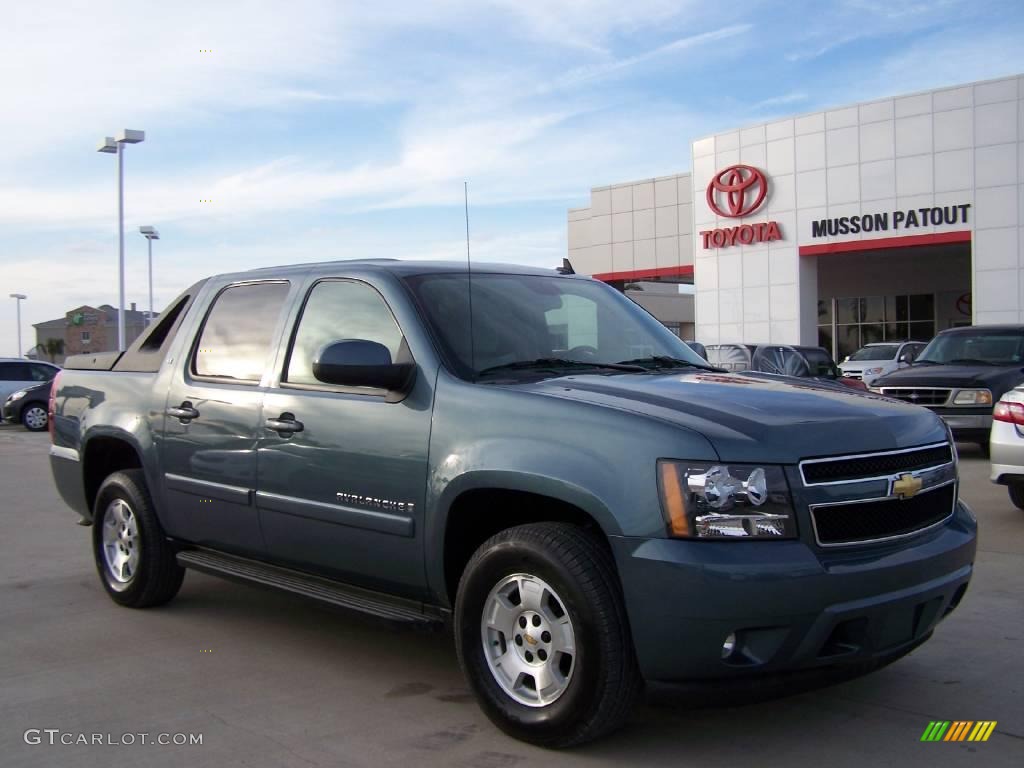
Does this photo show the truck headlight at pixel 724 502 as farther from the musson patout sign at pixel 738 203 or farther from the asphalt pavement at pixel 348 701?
the musson patout sign at pixel 738 203

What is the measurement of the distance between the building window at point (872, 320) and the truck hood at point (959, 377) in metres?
26.2

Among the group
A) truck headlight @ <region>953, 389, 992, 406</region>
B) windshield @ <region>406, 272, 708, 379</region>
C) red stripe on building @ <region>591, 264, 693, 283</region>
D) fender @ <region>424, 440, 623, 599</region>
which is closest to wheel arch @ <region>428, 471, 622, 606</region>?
fender @ <region>424, 440, 623, 599</region>

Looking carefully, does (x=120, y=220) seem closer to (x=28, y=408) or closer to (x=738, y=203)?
(x=28, y=408)

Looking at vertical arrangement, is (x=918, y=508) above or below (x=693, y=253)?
below

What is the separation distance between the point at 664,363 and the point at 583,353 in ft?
1.43

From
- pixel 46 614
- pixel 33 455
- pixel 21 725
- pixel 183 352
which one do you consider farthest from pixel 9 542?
pixel 33 455

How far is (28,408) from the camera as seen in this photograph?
23.9 metres

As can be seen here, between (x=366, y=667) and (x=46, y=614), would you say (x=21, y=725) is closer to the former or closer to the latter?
(x=366, y=667)

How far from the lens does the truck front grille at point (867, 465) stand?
3.53m

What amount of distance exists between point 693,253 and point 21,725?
35.0 metres

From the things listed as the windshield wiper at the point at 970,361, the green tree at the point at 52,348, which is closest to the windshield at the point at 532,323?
the windshield wiper at the point at 970,361

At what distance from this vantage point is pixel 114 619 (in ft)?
19.4

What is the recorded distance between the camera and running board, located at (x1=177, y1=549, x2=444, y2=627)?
4.27 meters

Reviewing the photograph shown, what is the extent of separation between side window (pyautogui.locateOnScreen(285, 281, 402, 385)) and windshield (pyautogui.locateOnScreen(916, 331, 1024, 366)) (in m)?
10.7
